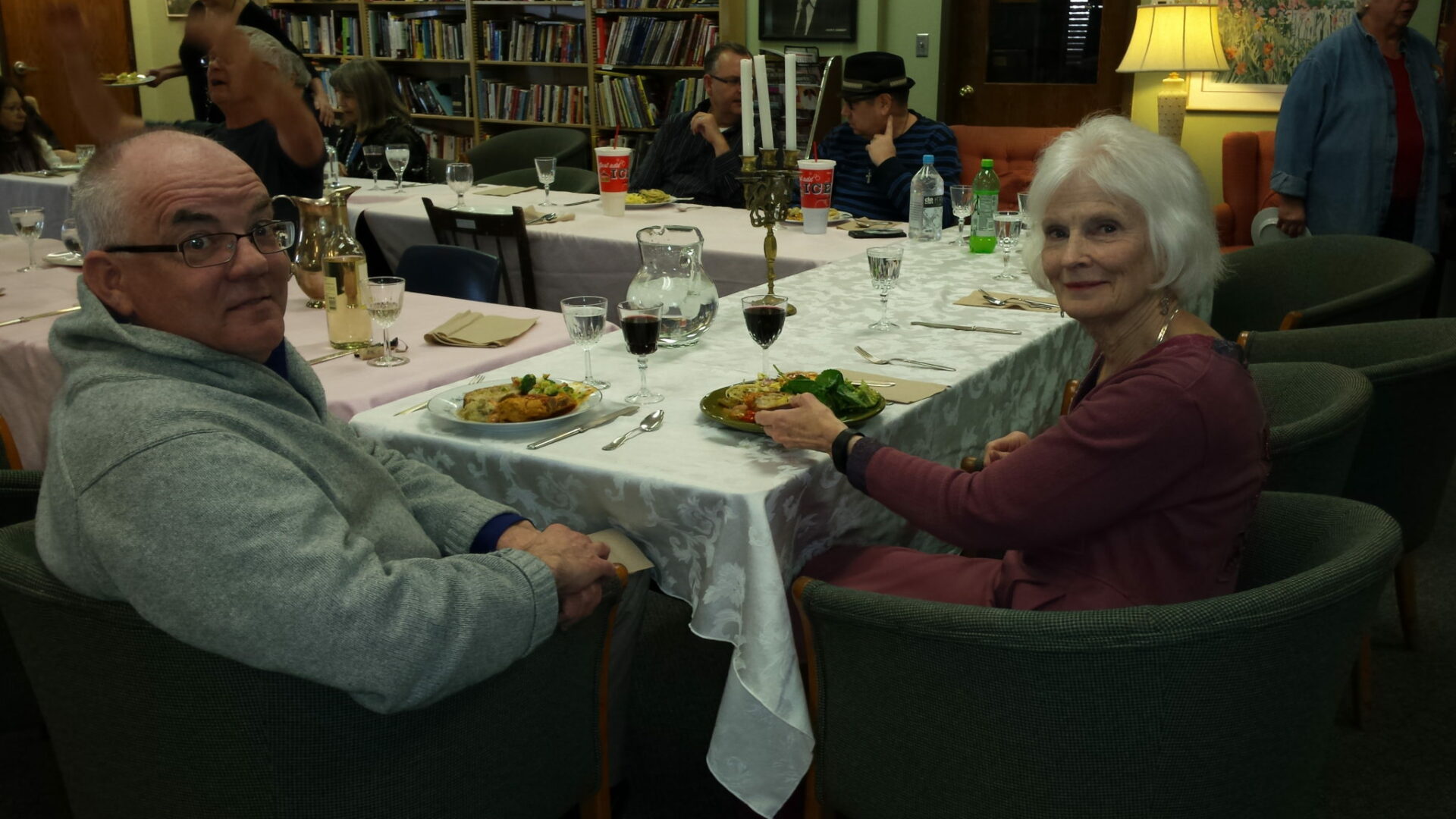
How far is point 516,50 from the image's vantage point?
7.06 meters

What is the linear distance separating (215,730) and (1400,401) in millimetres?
1898

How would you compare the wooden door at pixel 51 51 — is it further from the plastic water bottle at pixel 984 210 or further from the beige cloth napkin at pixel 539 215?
the plastic water bottle at pixel 984 210

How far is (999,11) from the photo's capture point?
599 centimetres

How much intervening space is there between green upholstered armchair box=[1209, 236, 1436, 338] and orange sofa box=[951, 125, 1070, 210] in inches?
87.8

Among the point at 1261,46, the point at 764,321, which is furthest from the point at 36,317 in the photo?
the point at 1261,46

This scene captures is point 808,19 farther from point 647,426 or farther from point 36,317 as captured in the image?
point 647,426

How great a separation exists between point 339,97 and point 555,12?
202 cm

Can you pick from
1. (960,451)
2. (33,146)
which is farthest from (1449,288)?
(33,146)

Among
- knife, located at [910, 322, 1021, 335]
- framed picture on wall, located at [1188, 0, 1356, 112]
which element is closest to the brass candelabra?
knife, located at [910, 322, 1021, 335]

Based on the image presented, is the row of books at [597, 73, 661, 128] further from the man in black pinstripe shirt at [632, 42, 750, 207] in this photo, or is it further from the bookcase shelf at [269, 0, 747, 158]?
the man in black pinstripe shirt at [632, 42, 750, 207]

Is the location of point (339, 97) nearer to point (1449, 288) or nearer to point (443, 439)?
point (443, 439)

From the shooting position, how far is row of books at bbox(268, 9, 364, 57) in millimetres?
7605

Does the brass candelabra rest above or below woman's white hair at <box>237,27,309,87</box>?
below

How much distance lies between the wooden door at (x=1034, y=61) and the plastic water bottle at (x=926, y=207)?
269cm
